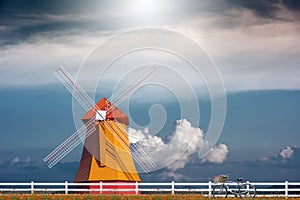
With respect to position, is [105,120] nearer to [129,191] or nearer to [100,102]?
[100,102]

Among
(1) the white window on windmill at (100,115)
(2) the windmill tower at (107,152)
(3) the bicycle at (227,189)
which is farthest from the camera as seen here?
(1) the white window on windmill at (100,115)

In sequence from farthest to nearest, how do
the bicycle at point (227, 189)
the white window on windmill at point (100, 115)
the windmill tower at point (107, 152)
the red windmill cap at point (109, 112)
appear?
the red windmill cap at point (109, 112) → the white window on windmill at point (100, 115) → the windmill tower at point (107, 152) → the bicycle at point (227, 189)

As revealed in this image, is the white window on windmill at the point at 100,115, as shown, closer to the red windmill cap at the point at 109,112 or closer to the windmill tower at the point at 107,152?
the windmill tower at the point at 107,152

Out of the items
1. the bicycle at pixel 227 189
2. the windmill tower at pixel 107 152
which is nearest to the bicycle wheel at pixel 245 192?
the bicycle at pixel 227 189

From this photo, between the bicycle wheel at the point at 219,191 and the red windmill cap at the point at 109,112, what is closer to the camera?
the bicycle wheel at the point at 219,191

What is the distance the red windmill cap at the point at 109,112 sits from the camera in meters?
44.7

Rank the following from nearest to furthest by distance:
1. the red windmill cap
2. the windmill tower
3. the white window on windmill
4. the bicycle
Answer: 1. the bicycle
2. the windmill tower
3. the white window on windmill
4. the red windmill cap

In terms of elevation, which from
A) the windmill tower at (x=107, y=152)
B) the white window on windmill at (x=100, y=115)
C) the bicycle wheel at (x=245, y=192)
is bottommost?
the bicycle wheel at (x=245, y=192)

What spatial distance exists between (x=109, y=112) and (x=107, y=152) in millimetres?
2868

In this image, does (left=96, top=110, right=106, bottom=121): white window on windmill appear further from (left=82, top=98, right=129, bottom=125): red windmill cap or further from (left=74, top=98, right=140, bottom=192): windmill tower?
(left=82, top=98, right=129, bottom=125): red windmill cap

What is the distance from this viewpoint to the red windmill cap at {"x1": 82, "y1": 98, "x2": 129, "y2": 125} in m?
44.7

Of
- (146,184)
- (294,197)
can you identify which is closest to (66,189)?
(146,184)

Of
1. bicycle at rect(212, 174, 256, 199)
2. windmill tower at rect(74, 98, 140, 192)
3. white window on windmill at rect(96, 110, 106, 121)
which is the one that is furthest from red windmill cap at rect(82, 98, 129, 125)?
bicycle at rect(212, 174, 256, 199)

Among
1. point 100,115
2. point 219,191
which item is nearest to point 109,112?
point 100,115
